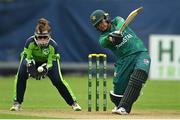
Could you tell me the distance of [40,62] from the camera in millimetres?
15148

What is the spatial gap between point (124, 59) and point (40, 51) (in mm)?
1598

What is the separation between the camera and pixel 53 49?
48.9 ft

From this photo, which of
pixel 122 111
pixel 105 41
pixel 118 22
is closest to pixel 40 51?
pixel 105 41

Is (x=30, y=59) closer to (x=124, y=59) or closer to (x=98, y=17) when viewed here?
(x=98, y=17)

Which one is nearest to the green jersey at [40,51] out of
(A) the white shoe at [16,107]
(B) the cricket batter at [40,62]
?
(B) the cricket batter at [40,62]

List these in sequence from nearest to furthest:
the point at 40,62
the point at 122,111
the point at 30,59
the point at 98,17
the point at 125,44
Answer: the point at 122,111, the point at 98,17, the point at 125,44, the point at 30,59, the point at 40,62

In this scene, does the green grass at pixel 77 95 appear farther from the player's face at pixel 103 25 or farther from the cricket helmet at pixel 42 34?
the player's face at pixel 103 25

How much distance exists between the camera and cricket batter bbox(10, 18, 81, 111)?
14789 mm

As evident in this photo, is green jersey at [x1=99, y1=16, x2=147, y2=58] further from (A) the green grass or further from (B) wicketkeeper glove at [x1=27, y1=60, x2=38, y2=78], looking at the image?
(A) the green grass

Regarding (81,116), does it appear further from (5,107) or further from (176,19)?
(176,19)

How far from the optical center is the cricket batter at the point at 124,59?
13945 millimetres

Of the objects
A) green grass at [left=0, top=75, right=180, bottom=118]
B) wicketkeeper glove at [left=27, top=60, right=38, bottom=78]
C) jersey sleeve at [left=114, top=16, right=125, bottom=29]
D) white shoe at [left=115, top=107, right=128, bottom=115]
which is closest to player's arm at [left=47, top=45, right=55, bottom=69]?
wicketkeeper glove at [left=27, top=60, right=38, bottom=78]

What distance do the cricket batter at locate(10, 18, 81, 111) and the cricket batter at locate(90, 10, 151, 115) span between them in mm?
986

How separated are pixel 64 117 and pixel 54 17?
1265 centimetres
